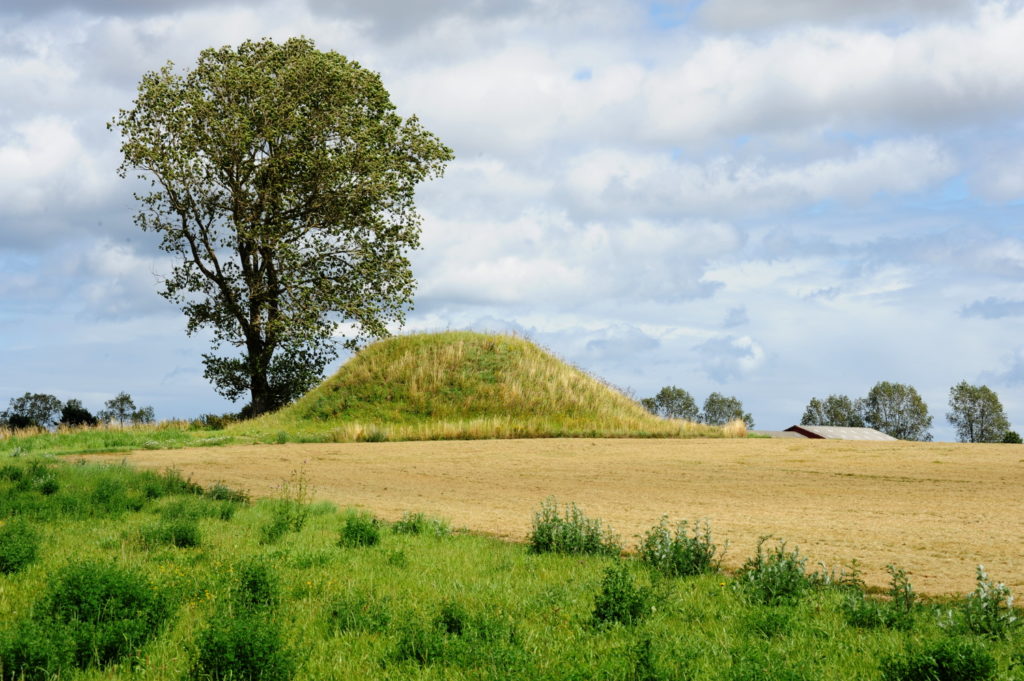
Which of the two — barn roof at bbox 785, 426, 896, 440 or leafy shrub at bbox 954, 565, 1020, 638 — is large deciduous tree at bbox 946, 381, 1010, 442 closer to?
barn roof at bbox 785, 426, 896, 440

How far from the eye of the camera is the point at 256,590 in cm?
858

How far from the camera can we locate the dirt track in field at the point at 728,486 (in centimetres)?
1131

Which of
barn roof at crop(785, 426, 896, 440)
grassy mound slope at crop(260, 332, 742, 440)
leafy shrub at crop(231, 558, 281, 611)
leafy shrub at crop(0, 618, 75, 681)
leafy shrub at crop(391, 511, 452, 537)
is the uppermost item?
grassy mound slope at crop(260, 332, 742, 440)

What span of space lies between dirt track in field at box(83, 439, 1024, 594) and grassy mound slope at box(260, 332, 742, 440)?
2547mm

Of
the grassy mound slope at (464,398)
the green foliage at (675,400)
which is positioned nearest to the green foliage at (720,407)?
the green foliage at (675,400)

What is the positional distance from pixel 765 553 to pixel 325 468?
44.9 feet

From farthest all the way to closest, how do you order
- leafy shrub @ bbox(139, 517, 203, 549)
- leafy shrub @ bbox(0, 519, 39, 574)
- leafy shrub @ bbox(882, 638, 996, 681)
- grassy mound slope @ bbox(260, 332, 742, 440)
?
1. grassy mound slope @ bbox(260, 332, 742, 440)
2. leafy shrub @ bbox(139, 517, 203, 549)
3. leafy shrub @ bbox(0, 519, 39, 574)
4. leafy shrub @ bbox(882, 638, 996, 681)

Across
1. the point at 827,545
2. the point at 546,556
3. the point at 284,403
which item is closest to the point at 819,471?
the point at 827,545

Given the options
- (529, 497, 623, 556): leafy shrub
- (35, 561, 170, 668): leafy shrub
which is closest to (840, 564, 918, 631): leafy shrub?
(529, 497, 623, 556): leafy shrub

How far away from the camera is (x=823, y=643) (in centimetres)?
723

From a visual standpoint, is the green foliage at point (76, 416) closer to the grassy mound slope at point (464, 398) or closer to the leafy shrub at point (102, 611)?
the grassy mound slope at point (464, 398)

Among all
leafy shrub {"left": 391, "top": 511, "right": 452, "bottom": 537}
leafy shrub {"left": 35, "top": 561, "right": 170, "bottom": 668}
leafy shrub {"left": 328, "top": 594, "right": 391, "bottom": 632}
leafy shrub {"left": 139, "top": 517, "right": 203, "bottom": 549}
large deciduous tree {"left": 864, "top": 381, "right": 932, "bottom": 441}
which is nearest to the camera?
leafy shrub {"left": 35, "top": 561, "right": 170, "bottom": 668}

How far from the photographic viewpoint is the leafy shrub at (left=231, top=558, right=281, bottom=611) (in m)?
8.46

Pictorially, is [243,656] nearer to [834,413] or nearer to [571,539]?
[571,539]
